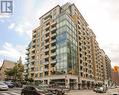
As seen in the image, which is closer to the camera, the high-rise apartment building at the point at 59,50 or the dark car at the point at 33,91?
the dark car at the point at 33,91

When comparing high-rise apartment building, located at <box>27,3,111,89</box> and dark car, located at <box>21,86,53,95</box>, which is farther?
high-rise apartment building, located at <box>27,3,111,89</box>

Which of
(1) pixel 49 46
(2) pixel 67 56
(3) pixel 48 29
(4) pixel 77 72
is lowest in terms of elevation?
(4) pixel 77 72

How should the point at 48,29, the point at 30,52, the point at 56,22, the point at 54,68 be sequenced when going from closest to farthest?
the point at 54,68 → the point at 56,22 → the point at 48,29 → the point at 30,52

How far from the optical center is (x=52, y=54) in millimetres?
64312

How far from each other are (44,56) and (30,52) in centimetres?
1502

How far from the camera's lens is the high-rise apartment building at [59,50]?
193ft

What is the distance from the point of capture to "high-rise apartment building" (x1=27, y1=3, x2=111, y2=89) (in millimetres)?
58953

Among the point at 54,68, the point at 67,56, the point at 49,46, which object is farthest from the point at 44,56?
the point at 67,56

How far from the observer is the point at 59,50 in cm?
6100

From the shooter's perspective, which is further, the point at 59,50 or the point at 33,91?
the point at 59,50

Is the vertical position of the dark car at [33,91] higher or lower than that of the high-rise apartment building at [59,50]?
lower

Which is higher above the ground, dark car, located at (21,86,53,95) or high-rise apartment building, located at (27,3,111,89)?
high-rise apartment building, located at (27,3,111,89)

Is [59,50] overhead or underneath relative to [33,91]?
overhead

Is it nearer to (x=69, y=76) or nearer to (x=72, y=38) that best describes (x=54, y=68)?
(x=69, y=76)
